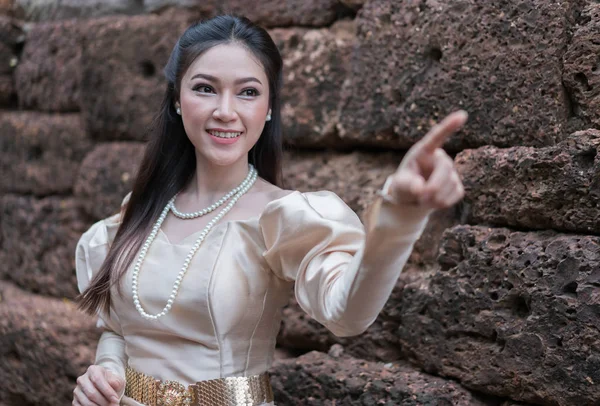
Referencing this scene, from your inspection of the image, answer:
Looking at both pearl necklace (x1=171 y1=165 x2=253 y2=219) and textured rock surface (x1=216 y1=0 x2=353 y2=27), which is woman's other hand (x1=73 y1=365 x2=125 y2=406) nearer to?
pearl necklace (x1=171 y1=165 x2=253 y2=219)

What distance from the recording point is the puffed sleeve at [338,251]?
1.46m

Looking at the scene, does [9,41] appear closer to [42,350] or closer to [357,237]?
[42,350]

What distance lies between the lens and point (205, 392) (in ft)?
6.63

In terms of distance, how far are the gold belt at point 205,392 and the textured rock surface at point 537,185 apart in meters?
0.73

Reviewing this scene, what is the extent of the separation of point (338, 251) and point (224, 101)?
0.50 meters

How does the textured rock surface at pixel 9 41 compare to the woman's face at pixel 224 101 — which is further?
the textured rock surface at pixel 9 41

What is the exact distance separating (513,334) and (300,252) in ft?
1.87

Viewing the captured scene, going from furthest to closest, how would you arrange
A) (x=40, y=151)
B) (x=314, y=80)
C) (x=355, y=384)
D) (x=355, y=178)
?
(x=40, y=151)
(x=314, y=80)
(x=355, y=178)
(x=355, y=384)

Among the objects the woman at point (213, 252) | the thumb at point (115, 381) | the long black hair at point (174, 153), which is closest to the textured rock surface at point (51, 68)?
the long black hair at point (174, 153)

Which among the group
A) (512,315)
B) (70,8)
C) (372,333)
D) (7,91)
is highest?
(70,8)

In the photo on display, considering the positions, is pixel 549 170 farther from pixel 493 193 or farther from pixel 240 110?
pixel 240 110

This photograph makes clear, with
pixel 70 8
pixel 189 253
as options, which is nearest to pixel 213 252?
pixel 189 253

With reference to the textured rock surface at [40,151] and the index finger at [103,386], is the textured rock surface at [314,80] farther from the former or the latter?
the textured rock surface at [40,151]

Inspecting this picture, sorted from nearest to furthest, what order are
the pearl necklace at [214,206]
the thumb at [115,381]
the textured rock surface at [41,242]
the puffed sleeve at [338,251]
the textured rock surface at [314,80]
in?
the puffed sleeve at [338,251], the thumb at [115,381], the pearl necklace at [214,206], the textured rock surface at [314,80], the textured rock surface at [41,242]
